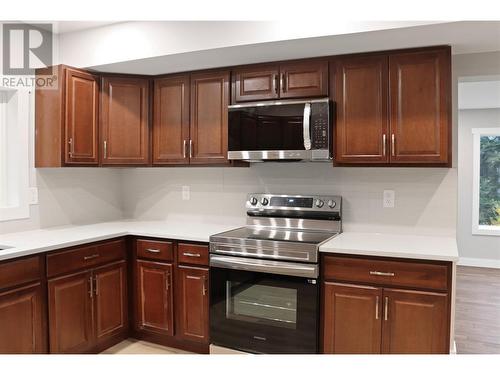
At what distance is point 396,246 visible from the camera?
236cm

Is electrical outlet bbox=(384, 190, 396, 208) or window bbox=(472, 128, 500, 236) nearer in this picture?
electrical outlet bbox=(384, 190, 396, 208)

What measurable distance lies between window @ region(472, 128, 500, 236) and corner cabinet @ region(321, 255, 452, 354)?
4.12m

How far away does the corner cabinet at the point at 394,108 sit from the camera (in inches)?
95.0

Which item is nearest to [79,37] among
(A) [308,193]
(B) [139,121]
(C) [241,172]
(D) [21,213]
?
(B) [139,121]

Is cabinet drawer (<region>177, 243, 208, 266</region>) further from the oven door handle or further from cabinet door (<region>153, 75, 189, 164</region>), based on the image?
cabinet door (<region>153, 75, 189, 164</region>)

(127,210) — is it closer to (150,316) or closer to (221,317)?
(150,316)

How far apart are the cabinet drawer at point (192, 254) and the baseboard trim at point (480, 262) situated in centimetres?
445

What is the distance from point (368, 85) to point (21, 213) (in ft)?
8.56

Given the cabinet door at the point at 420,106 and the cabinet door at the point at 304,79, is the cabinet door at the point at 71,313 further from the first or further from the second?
the cabinet door at the point at 420,106

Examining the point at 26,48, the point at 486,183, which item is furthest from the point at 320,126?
the point at 486,183

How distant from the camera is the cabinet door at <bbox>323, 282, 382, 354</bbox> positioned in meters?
2.29

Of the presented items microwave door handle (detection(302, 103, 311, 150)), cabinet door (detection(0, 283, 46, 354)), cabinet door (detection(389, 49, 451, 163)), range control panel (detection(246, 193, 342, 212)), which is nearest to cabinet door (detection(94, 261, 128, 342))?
cabinet door (detection(0, 283, 46, 354))

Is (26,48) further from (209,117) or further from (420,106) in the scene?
(420,106)

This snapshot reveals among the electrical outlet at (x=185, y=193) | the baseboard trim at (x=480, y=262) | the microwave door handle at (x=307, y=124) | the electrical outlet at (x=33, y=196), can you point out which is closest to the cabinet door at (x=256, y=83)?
the microwave door handle at (x=307, y=124)
